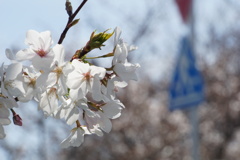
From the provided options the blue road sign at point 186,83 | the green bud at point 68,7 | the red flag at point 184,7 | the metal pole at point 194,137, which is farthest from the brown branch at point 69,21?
the red flag at point 184,7

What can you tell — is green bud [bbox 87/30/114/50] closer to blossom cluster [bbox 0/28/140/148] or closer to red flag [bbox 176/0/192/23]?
blossom cluster [bbox 0/28/140/148]

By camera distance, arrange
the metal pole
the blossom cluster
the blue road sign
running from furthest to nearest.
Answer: the metal pole < the blue road sign < the blossom cluster

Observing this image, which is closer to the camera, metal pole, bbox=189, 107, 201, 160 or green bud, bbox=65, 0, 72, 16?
green bud, bbox=65, 0, 72, 16

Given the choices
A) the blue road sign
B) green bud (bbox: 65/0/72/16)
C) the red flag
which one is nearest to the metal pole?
the blue road sign

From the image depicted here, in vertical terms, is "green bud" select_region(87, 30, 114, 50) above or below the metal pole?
above

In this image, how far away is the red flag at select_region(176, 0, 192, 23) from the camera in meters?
8.63

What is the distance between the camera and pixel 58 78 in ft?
3.57

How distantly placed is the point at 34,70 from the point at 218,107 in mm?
13890

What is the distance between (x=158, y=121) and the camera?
14641 mm

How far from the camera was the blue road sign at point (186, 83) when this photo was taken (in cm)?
652

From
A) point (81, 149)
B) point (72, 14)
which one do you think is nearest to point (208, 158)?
point (81, 149)

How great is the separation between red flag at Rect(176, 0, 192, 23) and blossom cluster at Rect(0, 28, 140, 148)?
7538 millimetres

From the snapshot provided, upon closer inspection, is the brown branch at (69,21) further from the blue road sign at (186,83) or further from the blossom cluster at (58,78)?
the blue road sign at (186,83)

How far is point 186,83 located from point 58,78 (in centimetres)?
571
